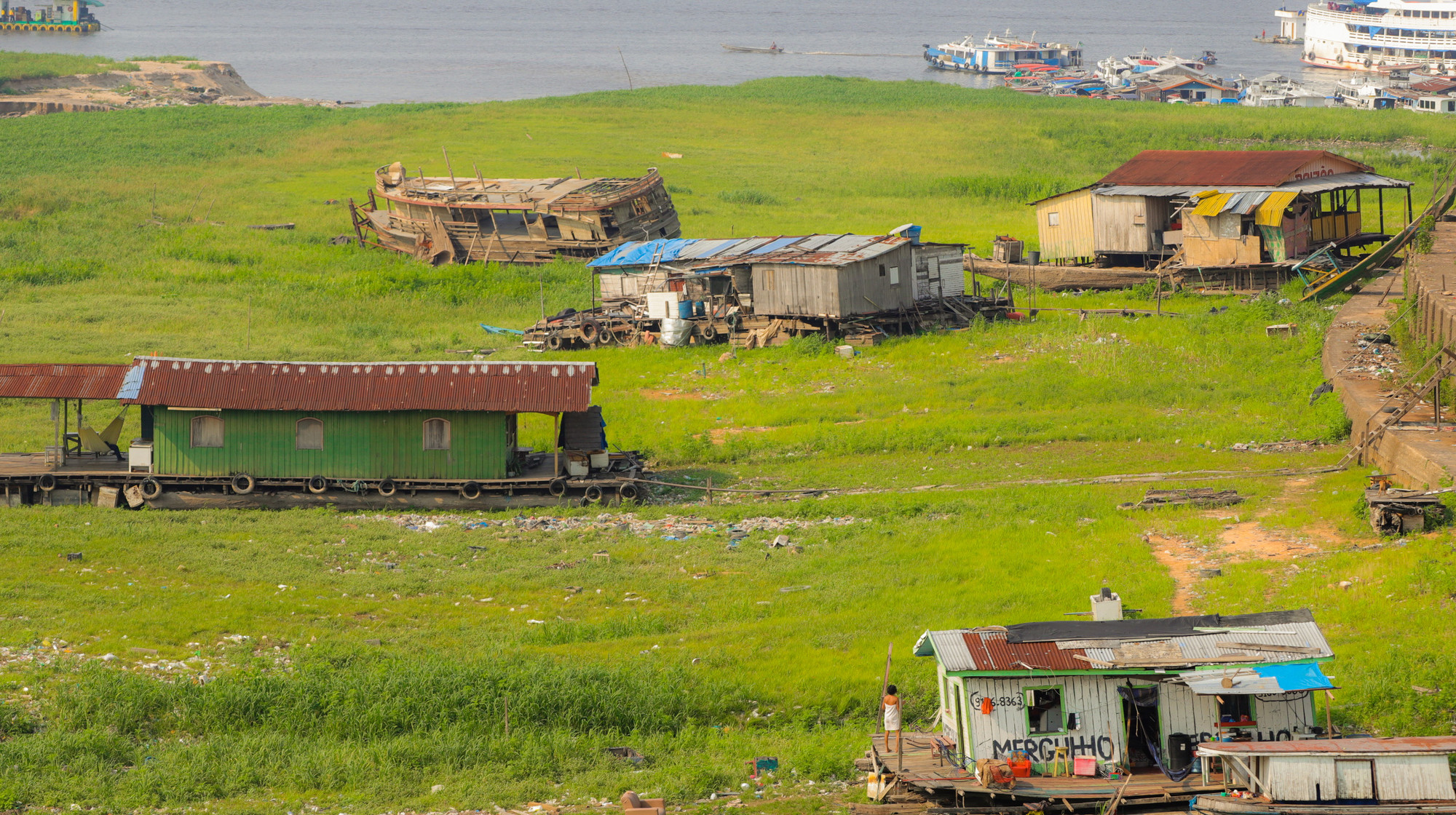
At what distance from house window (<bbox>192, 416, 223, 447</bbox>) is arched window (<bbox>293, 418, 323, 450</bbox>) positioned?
5.32ft

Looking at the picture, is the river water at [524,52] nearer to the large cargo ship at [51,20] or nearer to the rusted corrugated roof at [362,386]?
the large cargo ship at [51,20]

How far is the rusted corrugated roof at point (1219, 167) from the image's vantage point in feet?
156

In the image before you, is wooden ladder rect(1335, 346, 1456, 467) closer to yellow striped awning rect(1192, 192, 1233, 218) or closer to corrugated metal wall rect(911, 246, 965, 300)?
yellow striped awning rect(1192, 192, 1233, 218)

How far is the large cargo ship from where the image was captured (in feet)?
487

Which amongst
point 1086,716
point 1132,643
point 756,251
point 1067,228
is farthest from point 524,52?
point 1086,716

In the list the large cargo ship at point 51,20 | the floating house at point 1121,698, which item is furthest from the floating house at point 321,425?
the large cargo ship at point 51,20

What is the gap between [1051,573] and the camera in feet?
79.1

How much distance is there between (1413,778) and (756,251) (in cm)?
3243

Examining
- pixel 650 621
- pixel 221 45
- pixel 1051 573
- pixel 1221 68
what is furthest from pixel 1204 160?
pixel 221 45

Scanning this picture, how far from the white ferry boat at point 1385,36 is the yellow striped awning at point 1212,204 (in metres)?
92.0

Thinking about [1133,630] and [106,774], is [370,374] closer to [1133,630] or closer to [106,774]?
[106,774]

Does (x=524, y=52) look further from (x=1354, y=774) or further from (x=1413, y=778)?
(x=1413, y=778)

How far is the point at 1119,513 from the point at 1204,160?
27.8 metres

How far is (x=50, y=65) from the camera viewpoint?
346 ft
